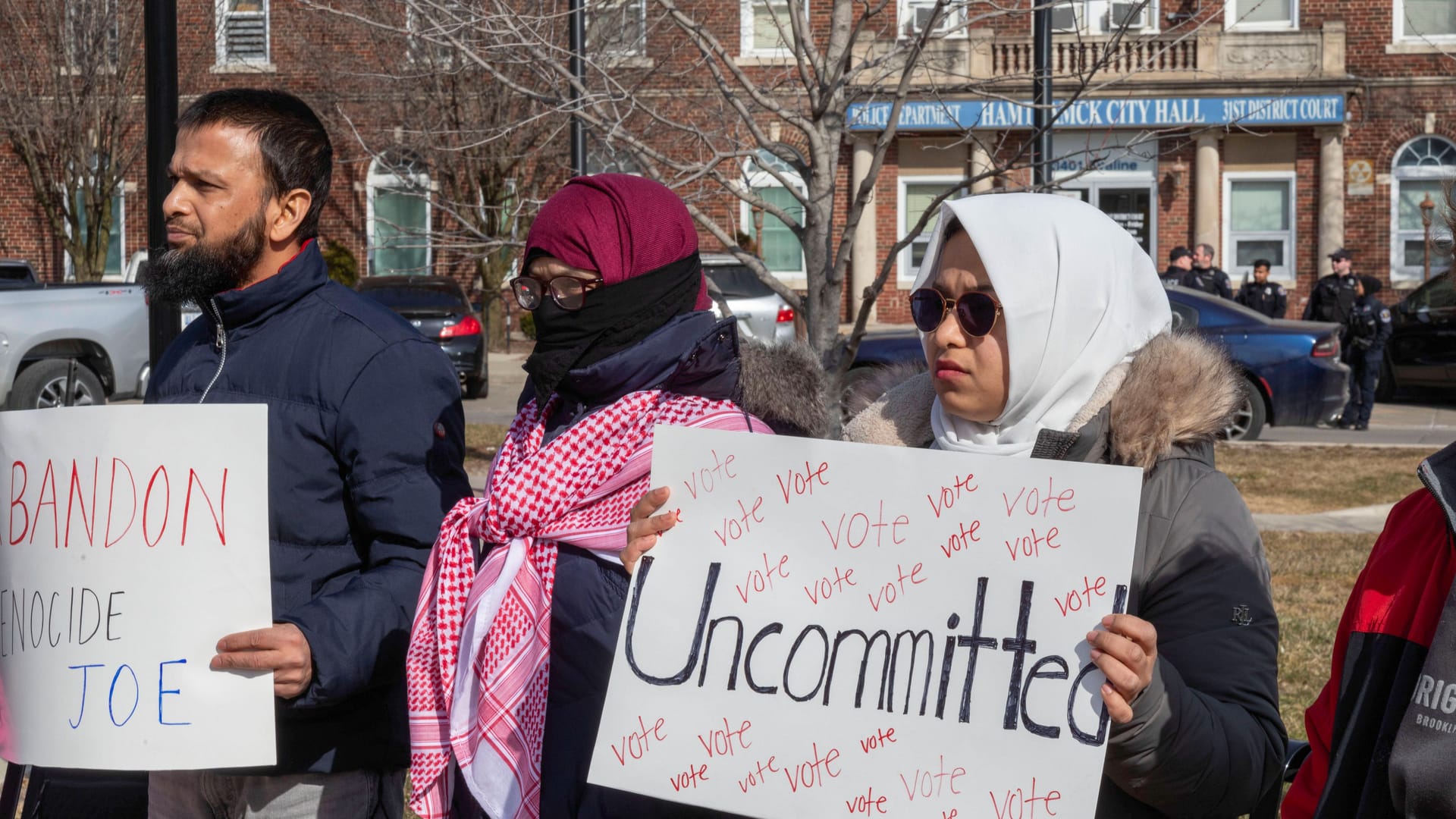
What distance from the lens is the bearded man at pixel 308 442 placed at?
2.60m

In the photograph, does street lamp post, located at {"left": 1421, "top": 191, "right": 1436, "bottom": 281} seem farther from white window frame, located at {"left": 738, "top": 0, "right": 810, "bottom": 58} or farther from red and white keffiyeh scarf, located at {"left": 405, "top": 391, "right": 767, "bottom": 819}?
white window frame, located at {"left": 738, "top": 0, "right": 810, "bottom": 58}

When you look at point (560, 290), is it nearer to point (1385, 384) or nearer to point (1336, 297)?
point (1336, 297)

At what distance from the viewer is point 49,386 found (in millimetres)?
13391

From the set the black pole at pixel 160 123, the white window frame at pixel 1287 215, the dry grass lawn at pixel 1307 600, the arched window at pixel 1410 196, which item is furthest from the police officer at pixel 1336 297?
the black pole at pixel 160 123

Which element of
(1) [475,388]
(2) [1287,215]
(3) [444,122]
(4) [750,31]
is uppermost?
(4) [750,31]

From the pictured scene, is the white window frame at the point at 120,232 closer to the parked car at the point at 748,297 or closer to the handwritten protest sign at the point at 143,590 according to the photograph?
the parked car at the point at 748,297

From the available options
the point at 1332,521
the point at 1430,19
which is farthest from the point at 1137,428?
the point at 1430,19

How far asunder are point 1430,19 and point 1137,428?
29.2 meters

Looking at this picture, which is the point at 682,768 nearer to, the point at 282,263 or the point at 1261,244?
the point at 282,263

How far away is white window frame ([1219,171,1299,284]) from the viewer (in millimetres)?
27672

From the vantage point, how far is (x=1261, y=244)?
28.1 m

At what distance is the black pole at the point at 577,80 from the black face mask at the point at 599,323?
2.50 metres

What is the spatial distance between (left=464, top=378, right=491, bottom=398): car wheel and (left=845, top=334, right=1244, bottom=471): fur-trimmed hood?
17.0m

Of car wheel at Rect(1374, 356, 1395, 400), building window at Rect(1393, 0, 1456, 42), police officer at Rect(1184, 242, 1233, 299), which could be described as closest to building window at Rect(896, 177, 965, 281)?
building window at Rect(1393, 0, 1456, 42)
